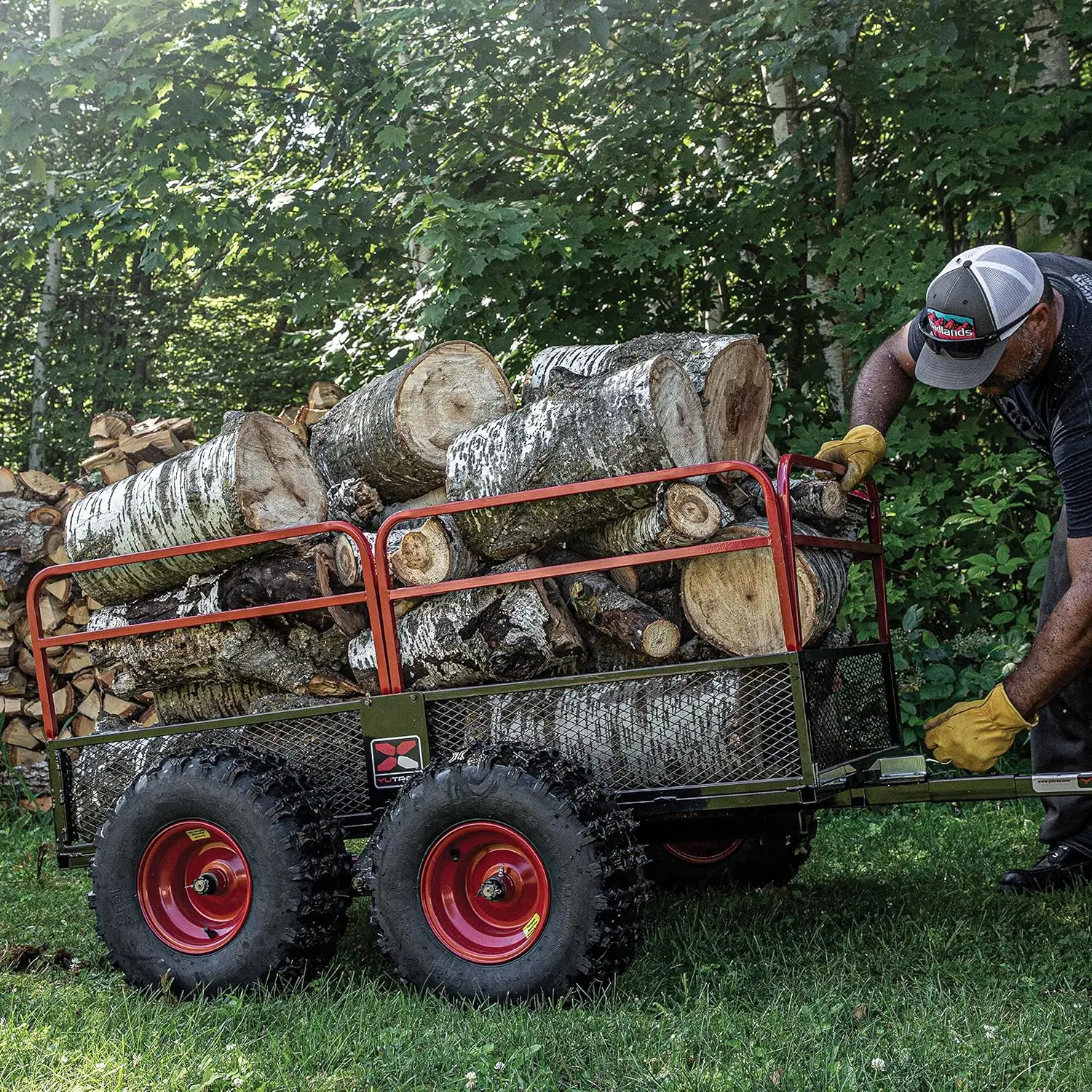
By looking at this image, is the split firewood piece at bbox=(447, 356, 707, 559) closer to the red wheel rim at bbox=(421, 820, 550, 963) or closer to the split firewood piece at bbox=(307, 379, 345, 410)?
the red wheel rim at bbox=(421, 820, 550, 963)

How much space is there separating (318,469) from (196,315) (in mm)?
12983

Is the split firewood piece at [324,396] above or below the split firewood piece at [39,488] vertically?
above

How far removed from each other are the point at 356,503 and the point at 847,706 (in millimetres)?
2023

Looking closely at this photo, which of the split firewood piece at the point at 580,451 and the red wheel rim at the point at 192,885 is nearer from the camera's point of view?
the split firewood piece at the point at 580,451

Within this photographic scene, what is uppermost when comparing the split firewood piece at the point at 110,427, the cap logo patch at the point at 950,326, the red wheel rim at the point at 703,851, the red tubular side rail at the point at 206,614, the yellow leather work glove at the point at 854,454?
the split firewood piece at the point at 110,427

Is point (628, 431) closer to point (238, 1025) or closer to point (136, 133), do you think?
point (238, 1025)

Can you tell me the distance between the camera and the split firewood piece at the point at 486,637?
13.3 feet

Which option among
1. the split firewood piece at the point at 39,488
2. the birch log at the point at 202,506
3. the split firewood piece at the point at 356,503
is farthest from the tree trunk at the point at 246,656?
the split firewood piece at the point at 39,488

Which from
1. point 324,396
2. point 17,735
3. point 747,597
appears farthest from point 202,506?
point 17,735

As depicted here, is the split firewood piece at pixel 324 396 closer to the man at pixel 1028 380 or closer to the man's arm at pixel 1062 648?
the man at pixel 1028 380

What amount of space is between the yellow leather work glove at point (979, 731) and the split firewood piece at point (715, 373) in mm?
1233

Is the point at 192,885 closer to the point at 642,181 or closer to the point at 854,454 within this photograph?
the point at 854,454

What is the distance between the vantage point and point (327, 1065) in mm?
3150

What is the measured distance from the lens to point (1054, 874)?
462 centimetres
